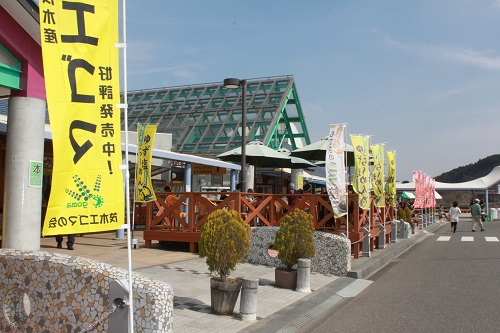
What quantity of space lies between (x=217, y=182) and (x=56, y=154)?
74.1 ft

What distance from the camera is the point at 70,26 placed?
4512mm

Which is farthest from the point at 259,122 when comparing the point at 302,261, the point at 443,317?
the point at 443,317

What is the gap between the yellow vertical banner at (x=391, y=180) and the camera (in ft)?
64.3

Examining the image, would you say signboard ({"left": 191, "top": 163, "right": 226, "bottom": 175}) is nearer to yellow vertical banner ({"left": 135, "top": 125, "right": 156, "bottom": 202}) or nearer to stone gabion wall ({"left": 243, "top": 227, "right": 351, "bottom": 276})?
yellow vertical banner ({"left": 135, "top": 125, "right": 156, "bottom": 202})

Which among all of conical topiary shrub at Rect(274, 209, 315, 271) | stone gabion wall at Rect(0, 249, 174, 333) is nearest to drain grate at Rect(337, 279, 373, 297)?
conical topiary shrub at Rect(274, 209, 315, 271)

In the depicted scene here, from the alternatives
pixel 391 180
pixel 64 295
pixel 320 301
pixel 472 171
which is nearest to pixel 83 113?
pixel 64 295

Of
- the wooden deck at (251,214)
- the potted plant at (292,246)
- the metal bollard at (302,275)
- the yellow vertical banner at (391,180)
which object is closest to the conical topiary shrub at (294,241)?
the potted plant at (292,246)

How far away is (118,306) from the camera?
14.4ft

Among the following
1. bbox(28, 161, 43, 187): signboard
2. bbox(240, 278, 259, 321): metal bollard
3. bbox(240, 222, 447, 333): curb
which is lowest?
bbox(240, 222, 447, 333): curb

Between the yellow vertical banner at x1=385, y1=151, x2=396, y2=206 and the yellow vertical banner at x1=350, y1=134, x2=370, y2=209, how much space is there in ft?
19.6

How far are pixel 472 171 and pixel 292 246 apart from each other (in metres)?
156

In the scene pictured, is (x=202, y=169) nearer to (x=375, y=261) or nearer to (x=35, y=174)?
(x=375, y=261)

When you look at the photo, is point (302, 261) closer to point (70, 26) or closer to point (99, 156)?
point (99, 156)

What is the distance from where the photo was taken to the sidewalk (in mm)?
6566
